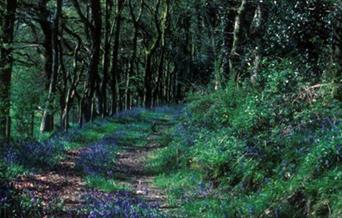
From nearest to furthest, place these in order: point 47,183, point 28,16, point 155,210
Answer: point 155,210, point 47,183, point 28,16

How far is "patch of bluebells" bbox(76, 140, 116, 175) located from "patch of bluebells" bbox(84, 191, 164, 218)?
2757 mm

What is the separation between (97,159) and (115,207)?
7.10 meters

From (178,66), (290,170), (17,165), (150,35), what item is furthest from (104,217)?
(178,66)

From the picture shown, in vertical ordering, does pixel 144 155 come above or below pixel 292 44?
below

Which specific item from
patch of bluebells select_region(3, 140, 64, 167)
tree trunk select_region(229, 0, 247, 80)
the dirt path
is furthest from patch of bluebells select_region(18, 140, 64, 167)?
tree trunk select_region(229, 0, 247, 80)

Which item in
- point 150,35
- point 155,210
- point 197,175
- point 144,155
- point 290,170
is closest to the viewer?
point 155,210

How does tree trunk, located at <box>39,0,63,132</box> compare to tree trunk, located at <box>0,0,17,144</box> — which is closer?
tree trunk, located at <box>0,0,17,144</box>

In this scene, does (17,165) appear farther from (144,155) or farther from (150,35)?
(150,35)

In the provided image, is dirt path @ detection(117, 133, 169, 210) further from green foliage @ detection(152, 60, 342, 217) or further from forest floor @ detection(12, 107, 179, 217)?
green foliage @ detection(152, 60, 342, 217)

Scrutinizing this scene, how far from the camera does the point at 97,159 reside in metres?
14.4

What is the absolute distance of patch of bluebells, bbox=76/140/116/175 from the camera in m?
12.8

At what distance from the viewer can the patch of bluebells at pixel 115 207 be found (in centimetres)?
699

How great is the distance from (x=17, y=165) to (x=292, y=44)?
1105cm

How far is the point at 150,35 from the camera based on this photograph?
51.5 meters
